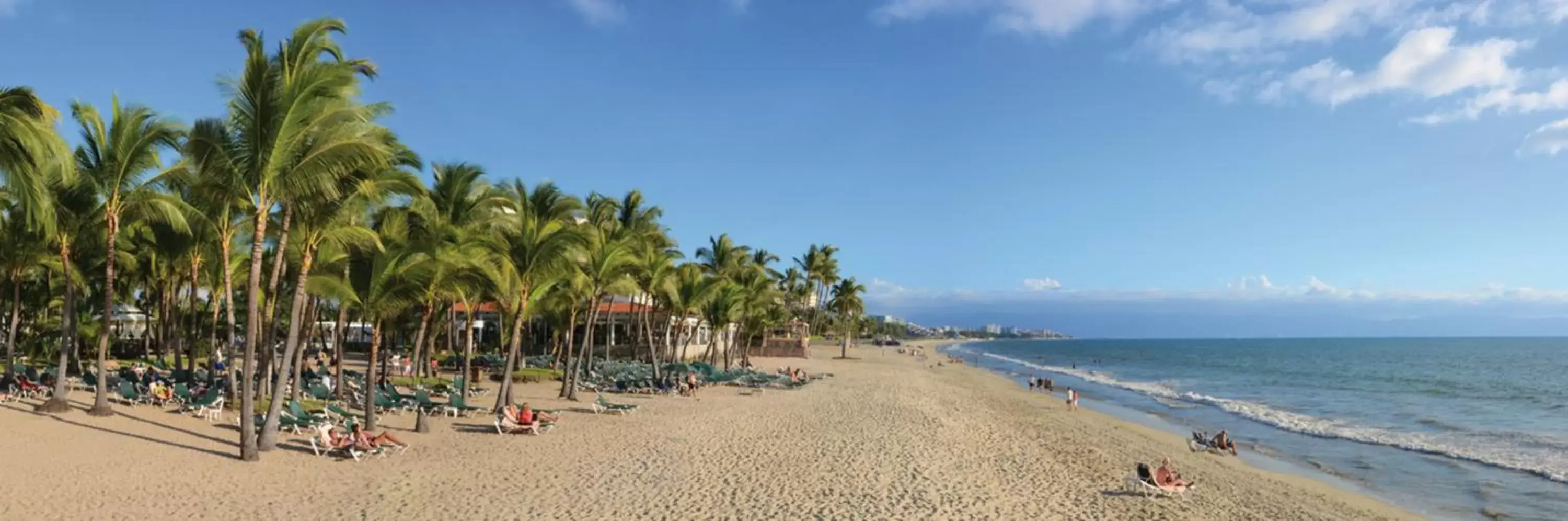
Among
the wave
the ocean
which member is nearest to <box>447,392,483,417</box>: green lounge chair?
the ocean

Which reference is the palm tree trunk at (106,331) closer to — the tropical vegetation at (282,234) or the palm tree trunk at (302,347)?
the tropical vegetation at (282,234)

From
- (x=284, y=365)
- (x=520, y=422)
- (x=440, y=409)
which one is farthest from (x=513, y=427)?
(x=284, y=365)

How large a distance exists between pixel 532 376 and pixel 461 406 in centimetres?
962

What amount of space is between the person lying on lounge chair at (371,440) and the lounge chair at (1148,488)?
10988 millimetres

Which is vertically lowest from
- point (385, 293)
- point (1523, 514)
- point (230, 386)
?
point (1523, 514)

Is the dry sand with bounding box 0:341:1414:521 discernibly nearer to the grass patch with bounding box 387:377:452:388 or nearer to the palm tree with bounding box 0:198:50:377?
the palm tree with bounding box 0:198:50:377

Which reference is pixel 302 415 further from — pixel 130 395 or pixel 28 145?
pixel 28 145

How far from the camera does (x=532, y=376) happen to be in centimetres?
2680

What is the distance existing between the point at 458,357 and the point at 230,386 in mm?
16808

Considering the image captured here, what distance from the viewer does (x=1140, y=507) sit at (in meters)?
11.3

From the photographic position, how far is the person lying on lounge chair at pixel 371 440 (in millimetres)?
12234

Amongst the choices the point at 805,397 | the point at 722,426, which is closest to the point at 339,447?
the point at 722,426

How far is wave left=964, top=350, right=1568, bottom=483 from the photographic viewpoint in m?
18.0

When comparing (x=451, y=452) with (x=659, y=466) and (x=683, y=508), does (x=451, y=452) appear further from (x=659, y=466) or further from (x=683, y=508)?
(x=683, y=508)
